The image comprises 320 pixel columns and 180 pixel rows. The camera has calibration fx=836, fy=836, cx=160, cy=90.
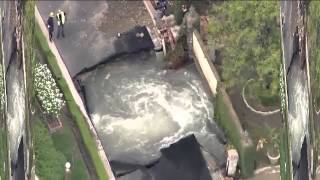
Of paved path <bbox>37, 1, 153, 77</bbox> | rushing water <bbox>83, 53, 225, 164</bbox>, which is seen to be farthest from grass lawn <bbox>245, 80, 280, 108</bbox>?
paved path <bbox>37, 1, 153, 77</bbox>

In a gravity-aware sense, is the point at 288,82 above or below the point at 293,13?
below

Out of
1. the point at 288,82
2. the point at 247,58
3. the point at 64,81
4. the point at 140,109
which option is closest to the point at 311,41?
the point at 288,82

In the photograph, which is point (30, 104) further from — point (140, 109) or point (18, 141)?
point (140, 109)

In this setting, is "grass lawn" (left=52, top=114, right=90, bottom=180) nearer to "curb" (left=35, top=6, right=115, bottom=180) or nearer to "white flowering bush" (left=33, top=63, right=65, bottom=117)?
"curb" (left=35, top=6, right=115, bottom=180)

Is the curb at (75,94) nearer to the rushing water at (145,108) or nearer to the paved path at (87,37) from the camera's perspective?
the paved path at (87,37)

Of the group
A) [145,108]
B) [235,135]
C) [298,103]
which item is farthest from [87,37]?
[298,103]

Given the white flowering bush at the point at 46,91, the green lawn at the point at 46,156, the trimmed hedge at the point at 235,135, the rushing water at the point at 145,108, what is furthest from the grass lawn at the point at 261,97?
the green lawn at the point at 46,156

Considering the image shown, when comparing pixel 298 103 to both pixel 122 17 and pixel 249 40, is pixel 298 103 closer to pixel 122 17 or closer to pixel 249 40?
pixel 249 40
